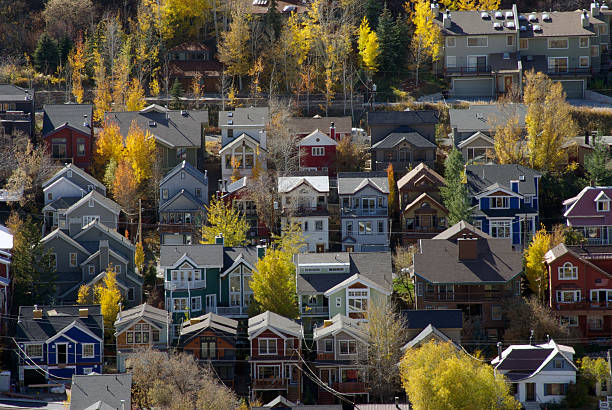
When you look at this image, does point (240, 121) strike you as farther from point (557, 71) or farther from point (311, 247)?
point (557, 71)

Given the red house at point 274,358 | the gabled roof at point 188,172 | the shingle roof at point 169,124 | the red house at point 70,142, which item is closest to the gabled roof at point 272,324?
the red house at point 274,358

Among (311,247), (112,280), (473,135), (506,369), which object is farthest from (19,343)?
(473,135)

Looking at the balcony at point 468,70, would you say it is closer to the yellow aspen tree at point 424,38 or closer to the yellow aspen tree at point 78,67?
the yellow aspen tree at point 424,38

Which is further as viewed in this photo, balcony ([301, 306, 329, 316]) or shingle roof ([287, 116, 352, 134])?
shingle roof ([287, 116, 352, 134])

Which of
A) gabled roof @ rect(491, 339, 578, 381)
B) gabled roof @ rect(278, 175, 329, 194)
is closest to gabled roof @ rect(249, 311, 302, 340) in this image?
gabled roof @ rect(491, 339, 578, 381)

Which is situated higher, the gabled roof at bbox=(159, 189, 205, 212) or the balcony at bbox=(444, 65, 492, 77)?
the balcony at bbox=(444, 65, 492, 77)

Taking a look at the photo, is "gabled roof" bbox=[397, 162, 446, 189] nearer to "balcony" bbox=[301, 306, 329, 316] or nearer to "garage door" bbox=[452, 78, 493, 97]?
"balcony" bbox=[301, 306, 329, 316]

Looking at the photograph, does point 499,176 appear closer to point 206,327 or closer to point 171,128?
point 171,128
